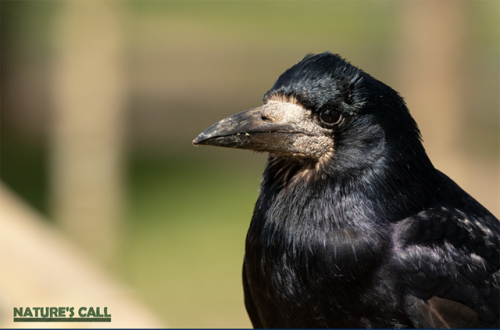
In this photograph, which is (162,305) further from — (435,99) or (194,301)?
(435,99)

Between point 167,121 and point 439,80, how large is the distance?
8337 millimetres

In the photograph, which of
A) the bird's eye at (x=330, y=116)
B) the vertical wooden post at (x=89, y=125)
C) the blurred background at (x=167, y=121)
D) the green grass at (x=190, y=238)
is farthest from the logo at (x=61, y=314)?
the vertical wooden post at (x=89, y=125)

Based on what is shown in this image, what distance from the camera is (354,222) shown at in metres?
2.47

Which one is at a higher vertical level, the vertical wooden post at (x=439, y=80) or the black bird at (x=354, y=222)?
the vertical wooden post at (x=439, y=80)

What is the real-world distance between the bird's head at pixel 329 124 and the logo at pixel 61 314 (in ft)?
4.40

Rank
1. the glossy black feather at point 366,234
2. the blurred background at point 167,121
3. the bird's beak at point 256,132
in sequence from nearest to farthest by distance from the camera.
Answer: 1. the glossy black feather at point 366,234
2. the bird's beak at point 256,132
3. the blurred background at point 167,121

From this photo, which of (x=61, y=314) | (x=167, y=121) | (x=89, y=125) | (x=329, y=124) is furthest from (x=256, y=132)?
(x=167, y=121)

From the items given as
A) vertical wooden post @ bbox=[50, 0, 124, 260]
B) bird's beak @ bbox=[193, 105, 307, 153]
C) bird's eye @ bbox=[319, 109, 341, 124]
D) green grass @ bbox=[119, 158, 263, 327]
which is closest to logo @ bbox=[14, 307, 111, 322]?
bird's beak @ bbox=[193, 105, 307, 153]

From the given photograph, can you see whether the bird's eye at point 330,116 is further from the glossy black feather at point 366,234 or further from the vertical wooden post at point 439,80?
the vertical wooden post at point 439,80

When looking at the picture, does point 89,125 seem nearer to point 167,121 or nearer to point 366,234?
point 366,234

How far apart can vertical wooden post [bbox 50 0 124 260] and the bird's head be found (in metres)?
4.78

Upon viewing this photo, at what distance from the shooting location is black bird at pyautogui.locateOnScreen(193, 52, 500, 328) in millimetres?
2406

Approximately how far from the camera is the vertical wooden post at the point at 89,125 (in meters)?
7.05

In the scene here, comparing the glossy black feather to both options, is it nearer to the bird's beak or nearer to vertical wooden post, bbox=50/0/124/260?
the bird's beak
